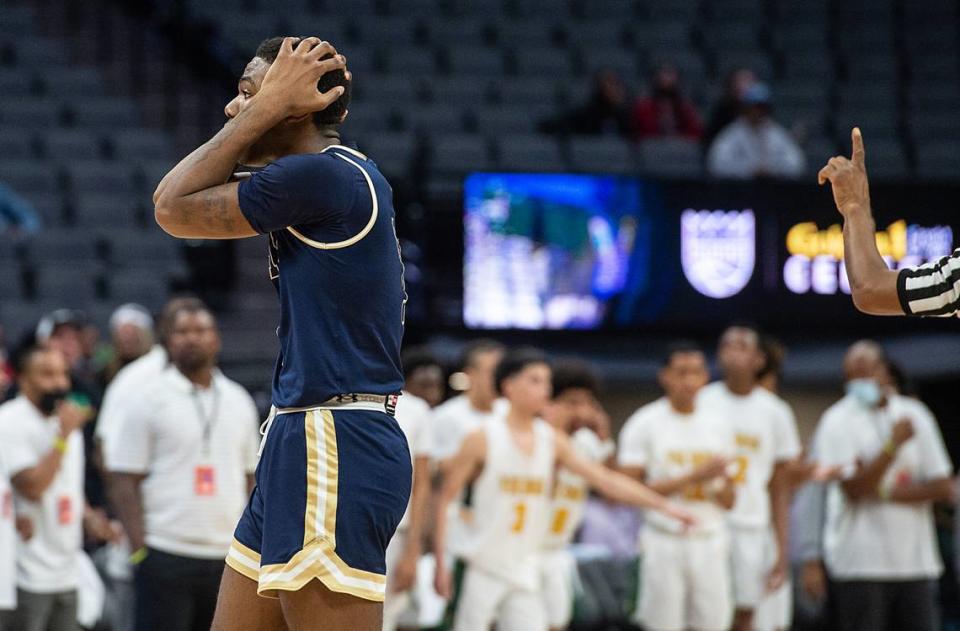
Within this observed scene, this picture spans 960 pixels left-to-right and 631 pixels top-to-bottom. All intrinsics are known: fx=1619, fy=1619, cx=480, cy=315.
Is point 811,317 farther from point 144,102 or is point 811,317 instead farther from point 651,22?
point 144,102

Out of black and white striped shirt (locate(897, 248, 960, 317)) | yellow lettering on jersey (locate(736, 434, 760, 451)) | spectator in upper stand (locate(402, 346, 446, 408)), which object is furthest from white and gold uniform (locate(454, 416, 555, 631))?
black and white striped shirt (locate(897, 248, 960, 317))

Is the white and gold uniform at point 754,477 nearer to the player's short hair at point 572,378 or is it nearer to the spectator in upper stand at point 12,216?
the player's short hair at point 572,378

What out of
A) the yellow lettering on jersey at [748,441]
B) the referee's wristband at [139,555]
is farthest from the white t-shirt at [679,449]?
the referee's wristband at [139,555]

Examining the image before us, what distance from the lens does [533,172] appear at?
1096cm

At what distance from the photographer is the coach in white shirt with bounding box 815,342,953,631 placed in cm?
904

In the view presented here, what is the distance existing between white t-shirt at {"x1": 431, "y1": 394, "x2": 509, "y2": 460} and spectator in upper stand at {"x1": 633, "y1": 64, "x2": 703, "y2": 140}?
14.8 feet

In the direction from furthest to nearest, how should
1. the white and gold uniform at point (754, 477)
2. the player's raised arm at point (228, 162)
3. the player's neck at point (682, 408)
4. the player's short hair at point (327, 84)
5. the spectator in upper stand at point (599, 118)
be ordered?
the spectator in upper stand at point (599, 118) < the white and gold uniform at point (754, 477) < the player's neck at point (682, 408) < the player's short hair at point (327, 84) < the player's raised arm at point (228, 162)

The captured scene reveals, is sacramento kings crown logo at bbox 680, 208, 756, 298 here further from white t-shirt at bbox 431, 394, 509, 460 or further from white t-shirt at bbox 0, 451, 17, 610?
white t-shirt at bbox 0, 451, 17, 610

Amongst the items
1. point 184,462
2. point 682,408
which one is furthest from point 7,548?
point 682,408

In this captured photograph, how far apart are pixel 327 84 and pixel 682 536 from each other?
5628 millimetres

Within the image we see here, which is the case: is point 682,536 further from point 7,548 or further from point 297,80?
point 297,80

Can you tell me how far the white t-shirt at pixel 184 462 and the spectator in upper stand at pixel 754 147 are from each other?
598 cm

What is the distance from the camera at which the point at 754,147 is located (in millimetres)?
12414

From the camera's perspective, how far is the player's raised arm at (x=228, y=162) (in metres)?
3.81
